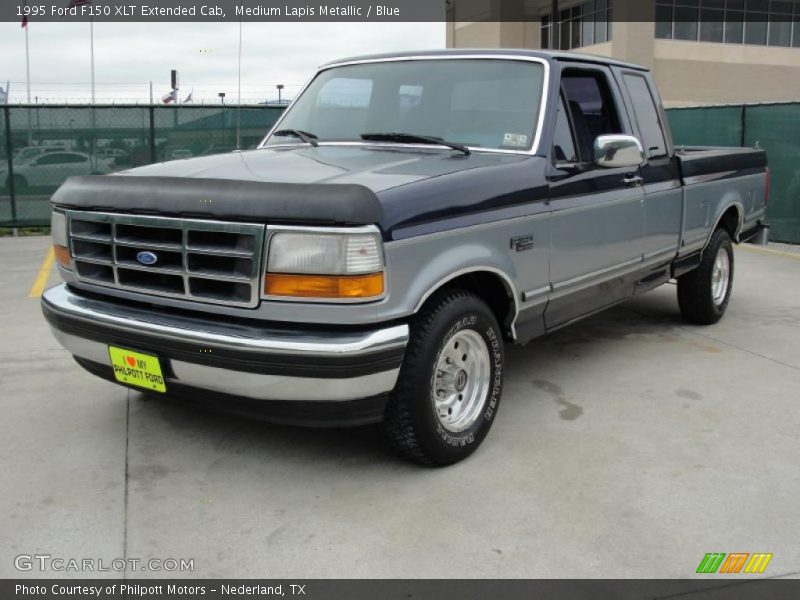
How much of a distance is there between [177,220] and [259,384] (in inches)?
32.0

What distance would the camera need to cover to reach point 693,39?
33.5 meters

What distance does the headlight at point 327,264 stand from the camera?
10.6 ft

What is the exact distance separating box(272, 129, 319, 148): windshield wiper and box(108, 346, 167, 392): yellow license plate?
1741 mm

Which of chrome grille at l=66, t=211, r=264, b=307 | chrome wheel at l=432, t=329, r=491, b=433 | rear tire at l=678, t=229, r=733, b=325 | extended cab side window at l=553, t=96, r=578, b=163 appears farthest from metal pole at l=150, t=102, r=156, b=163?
chrome wheel at l=432, t=329, r=491, b=433

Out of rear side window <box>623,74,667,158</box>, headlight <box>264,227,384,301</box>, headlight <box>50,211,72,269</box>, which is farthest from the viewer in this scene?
rear side window <box>623,74,667,158</box>

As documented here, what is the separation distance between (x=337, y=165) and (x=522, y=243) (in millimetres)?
1017

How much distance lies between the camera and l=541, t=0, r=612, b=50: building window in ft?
109

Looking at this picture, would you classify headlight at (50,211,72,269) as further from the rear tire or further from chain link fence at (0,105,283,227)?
chain link fence at (0,105,283,227)

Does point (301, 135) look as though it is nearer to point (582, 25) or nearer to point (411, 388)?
point (411, 388)

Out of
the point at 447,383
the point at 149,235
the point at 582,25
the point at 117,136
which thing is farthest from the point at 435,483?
the point at 582,25

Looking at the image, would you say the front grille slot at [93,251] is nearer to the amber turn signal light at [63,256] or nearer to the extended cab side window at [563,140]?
the amber turn signal light at [63,256]
